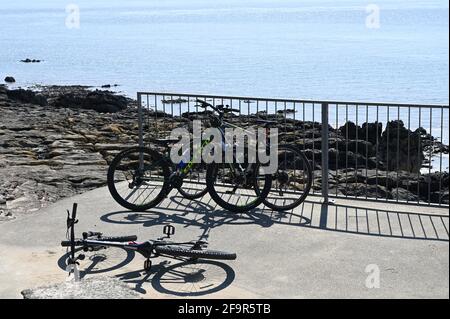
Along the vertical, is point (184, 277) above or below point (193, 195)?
below

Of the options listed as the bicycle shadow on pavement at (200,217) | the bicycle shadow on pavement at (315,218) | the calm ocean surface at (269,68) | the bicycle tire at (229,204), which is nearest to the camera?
the bicycle shadow on pavement at (315,218)

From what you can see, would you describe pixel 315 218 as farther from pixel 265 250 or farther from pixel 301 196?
pixel 265 250

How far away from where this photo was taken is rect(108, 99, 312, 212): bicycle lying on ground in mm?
9672

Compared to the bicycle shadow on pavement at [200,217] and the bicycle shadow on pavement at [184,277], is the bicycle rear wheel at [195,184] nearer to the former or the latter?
the bicycle shadow on pavement at [200,217]

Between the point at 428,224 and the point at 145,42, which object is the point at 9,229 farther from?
the point at 145,42

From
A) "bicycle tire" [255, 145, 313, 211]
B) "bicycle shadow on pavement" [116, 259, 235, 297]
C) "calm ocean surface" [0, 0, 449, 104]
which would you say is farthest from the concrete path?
"calm ocean surface" [0, 0, 449, 104]

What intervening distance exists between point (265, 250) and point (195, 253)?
36.3 inches

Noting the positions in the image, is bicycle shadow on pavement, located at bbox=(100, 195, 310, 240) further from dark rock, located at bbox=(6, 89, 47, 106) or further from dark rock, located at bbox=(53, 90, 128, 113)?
dark rock, located at bbox=(6, 89, 47, 106)

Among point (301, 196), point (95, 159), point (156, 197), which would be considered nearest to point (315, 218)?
point (301, 196)

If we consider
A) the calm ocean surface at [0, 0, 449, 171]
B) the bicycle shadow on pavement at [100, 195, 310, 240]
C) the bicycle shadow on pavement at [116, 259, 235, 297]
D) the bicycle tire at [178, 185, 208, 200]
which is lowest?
the bicycle shadow on pavement at [116, 259, 235, 297]

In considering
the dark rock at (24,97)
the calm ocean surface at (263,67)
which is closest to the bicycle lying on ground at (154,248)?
the dark rock at (24,97)

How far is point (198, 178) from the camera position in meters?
10.9

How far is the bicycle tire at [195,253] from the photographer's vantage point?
24.8ft

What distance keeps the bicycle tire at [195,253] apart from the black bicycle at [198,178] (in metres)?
2.06
